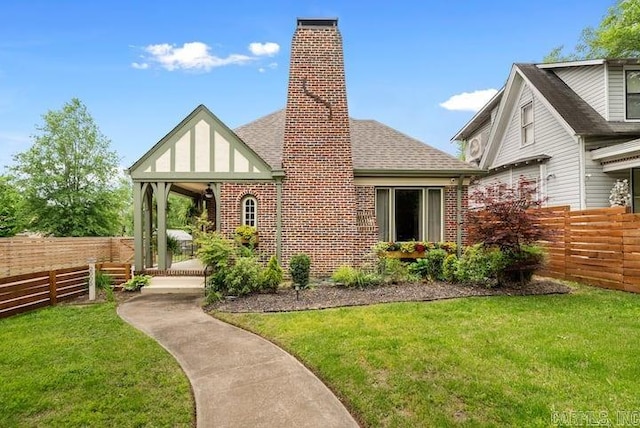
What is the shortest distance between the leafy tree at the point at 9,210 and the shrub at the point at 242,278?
2063 centimetres

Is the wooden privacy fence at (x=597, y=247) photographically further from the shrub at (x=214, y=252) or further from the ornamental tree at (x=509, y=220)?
the shrub at (x=214, y=252)

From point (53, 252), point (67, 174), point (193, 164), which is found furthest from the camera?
point (67, 174)

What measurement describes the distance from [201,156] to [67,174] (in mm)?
16467

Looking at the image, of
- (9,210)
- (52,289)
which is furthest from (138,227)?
(9,210)

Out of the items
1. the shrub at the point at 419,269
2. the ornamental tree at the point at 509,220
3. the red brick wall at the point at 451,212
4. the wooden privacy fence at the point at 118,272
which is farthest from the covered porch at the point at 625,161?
the wooden privacy fence at the point at 118,272

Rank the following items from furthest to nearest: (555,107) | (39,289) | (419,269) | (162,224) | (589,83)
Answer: (589,83) → (555,107) → (162,224) → (419,269) → (39,289)

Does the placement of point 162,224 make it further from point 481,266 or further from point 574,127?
point 574,127

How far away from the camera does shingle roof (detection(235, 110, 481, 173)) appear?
430 inches

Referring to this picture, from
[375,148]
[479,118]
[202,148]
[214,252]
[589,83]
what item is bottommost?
[214,252]

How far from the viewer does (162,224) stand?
10070mm

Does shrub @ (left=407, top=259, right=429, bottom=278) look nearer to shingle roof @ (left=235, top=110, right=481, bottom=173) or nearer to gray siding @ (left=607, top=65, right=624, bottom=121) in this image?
shingle roof @ (left=235, top=110, right=481, bottom=173)

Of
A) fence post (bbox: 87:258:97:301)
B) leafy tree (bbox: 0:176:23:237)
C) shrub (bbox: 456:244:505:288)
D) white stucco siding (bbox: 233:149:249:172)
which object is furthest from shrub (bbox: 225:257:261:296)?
leafy tree (bbox: 0:176:23:237)

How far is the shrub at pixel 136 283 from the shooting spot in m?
9.38

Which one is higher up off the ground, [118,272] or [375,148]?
[375,148]
